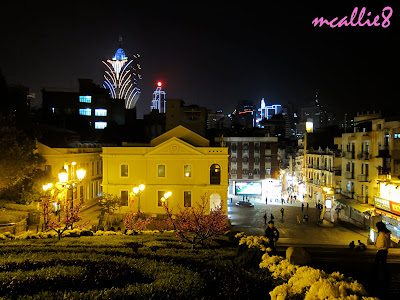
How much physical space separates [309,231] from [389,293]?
26.5 meters

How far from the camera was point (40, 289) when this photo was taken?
25.1 feet

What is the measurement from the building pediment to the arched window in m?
2.86

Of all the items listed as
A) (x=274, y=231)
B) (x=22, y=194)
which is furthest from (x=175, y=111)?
(x=274, y=231)

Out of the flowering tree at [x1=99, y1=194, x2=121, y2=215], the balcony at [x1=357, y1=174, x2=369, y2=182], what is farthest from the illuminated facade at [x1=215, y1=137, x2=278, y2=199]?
the flowering tree at [x1=99, y1=194, x2=121, y2=215]

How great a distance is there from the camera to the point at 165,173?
123 feet

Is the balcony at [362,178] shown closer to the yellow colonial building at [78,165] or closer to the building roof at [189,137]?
the building roof at [189,137]

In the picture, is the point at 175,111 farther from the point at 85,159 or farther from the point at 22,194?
the point at 22,194

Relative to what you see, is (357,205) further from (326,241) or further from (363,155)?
(326,241)

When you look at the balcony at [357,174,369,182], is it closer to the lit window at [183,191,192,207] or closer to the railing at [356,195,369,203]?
the railing at [356,195,369,203]

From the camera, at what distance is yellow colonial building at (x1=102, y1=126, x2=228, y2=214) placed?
122ft

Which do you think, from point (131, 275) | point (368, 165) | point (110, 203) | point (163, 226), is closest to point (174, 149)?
point (110, 203)

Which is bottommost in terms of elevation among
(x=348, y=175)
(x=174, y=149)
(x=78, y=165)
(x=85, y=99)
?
(x=348, y=175)

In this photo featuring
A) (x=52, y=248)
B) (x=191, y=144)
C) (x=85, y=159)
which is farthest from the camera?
(x=85, y=159)

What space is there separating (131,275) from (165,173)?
28.7 m
